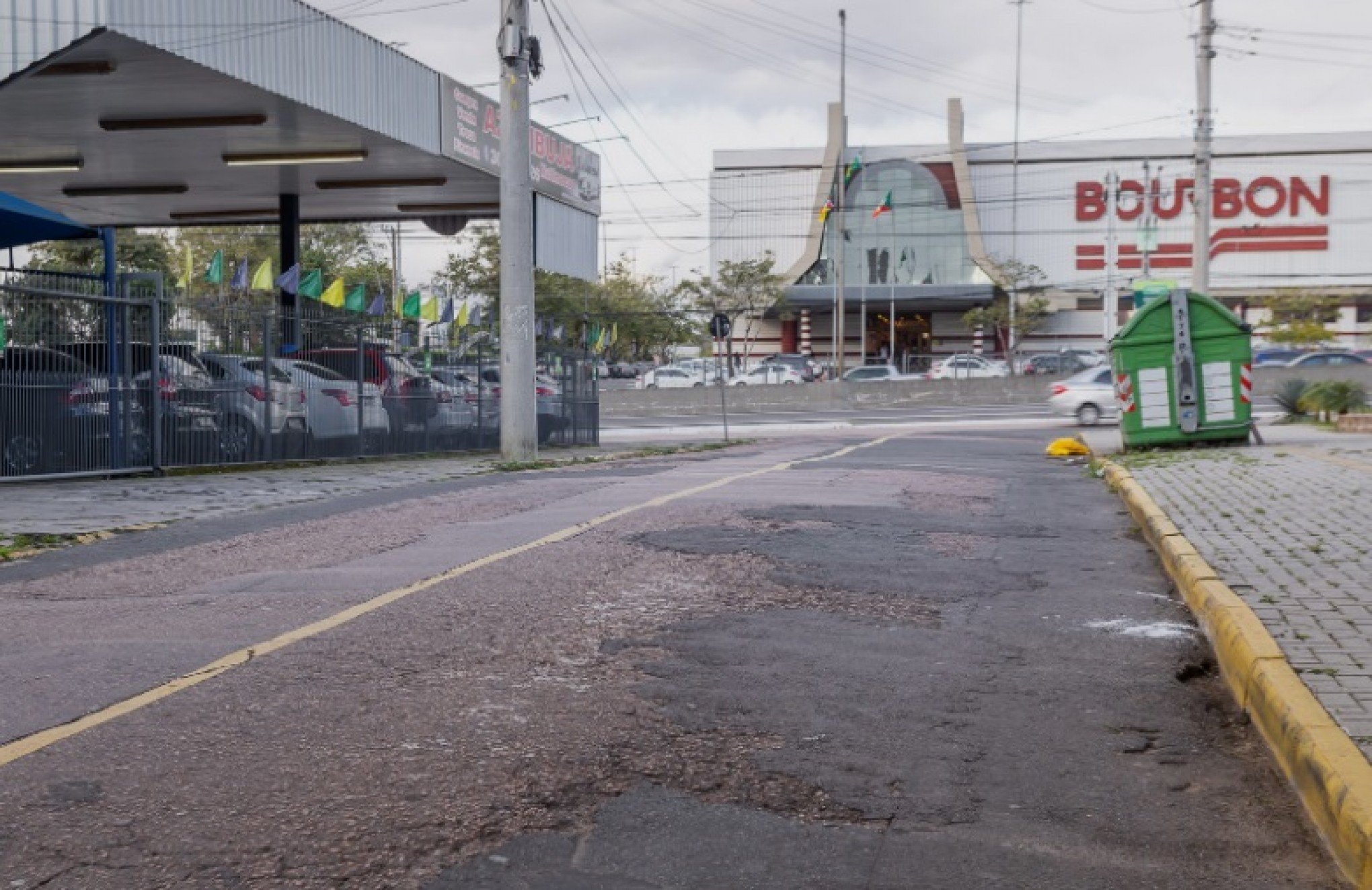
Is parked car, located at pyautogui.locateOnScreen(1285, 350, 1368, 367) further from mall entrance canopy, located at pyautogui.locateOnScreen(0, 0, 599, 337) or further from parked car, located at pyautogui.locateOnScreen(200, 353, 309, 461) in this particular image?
parked car, located at pyautogui.locateOnScreen(200, 353, 309, 461)

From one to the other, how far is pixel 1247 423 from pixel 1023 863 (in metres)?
17.6

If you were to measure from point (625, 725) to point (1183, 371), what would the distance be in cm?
1634

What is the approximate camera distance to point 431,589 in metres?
7.72

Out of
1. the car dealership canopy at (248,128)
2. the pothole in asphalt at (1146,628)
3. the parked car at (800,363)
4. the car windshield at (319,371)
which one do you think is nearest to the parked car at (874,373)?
the parked car at (800,363)

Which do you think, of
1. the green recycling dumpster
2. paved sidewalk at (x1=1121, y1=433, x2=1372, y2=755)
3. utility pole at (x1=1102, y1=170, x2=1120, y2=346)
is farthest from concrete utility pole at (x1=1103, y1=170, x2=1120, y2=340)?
paved sidewalk at (x1=1121, y1=433, x2=1372, y2=755)

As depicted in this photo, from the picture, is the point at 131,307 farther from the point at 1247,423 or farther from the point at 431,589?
the point at 1247,423

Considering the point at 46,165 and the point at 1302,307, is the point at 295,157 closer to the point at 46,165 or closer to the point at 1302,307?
the point at 46,165

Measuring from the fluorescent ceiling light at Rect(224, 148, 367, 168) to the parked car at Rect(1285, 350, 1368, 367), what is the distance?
36.3 meters

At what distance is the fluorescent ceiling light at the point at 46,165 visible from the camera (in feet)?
85.0

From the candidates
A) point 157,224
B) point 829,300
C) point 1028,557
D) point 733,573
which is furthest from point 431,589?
point 829,300

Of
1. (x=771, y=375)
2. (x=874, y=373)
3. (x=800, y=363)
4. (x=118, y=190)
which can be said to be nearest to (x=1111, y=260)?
(x=874, y=373)

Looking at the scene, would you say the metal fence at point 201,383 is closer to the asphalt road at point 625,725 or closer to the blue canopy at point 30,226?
the blue canopy at point 30,226

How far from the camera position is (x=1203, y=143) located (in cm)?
2981

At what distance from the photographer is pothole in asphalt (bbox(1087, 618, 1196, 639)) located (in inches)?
274
